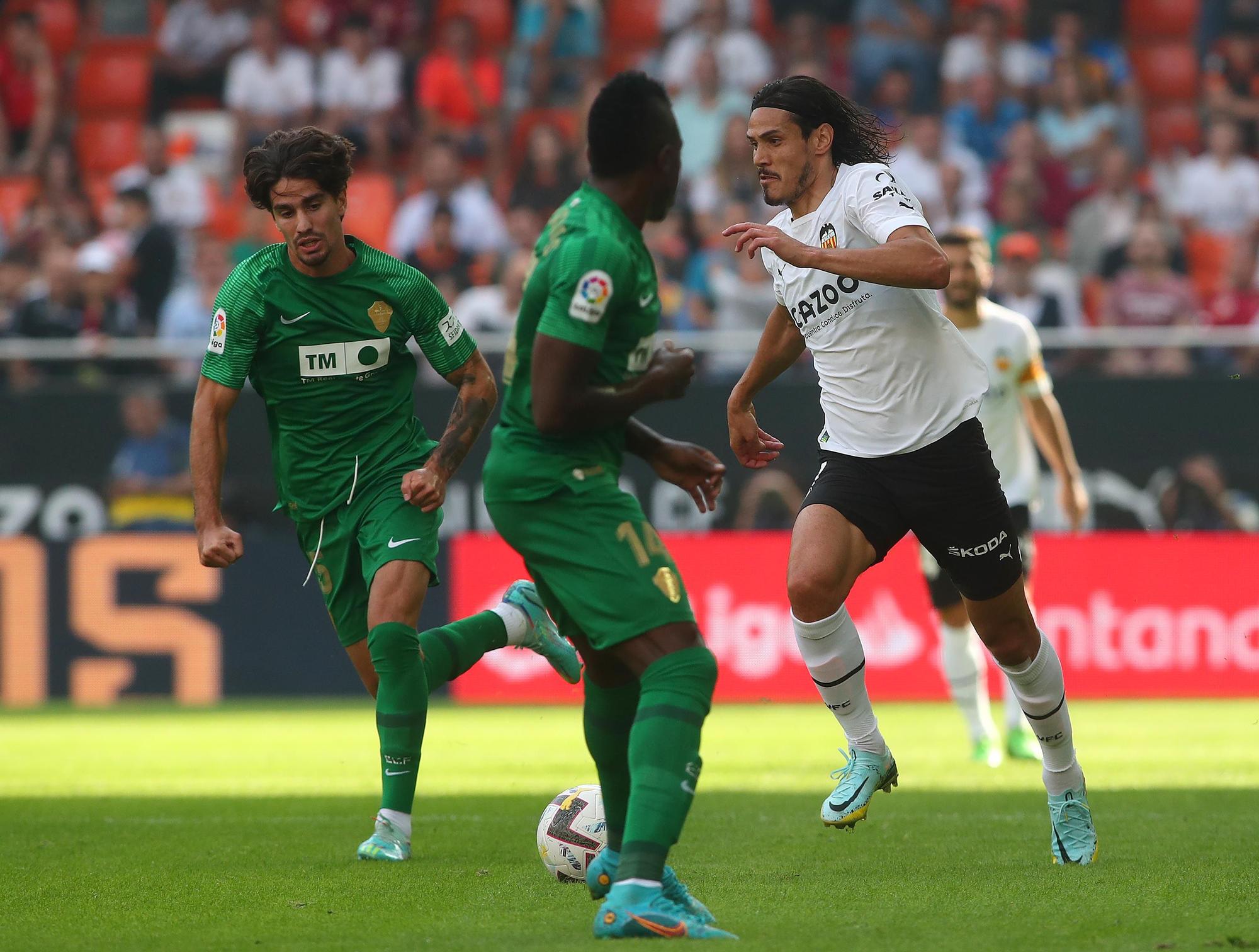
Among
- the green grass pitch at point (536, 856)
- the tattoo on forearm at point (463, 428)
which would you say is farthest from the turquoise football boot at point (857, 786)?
the tattoo on forearm at point (463, 428)

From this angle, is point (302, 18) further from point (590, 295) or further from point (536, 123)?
point (590, 295)

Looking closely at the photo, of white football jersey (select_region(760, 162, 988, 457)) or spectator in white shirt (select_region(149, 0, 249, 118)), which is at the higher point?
white football jersey (select_region(760, 162, 988, 457))

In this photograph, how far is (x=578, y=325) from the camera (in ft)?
15.1

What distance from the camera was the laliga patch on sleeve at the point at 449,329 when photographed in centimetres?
671

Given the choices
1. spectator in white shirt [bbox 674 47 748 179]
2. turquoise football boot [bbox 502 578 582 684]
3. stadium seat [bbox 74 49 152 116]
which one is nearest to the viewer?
turquoise football boot [bbox 502 578 582 684]

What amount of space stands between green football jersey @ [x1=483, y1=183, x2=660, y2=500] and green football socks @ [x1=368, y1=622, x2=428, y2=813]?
1567mm

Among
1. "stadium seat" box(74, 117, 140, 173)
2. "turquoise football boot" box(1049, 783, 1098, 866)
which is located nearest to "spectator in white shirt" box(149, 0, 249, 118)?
"stadium seat" box(74, 117, 140, 173)

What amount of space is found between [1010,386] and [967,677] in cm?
160

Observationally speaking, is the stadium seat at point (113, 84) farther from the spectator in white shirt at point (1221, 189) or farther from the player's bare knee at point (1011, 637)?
the player's bare knee at point (1011, 637)

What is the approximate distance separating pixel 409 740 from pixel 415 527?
77 cm

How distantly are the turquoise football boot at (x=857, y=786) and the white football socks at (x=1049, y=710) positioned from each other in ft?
1.70

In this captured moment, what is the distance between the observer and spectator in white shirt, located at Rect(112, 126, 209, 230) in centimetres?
1733

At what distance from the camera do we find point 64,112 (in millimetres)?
19359

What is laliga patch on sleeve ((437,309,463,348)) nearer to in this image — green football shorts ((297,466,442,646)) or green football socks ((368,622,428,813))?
green football shorts ((297,466,442,646))
